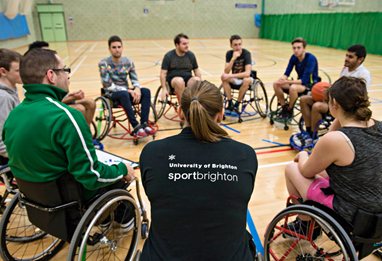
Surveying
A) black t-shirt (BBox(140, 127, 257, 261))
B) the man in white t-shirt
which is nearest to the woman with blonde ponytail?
black t-shirt (BBox(140, 127, 257, 261))

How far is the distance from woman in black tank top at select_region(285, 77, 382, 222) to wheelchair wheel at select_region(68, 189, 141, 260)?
0.95 meters

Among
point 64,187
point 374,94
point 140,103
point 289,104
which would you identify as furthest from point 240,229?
point 374,94

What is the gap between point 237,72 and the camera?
13.7 feet

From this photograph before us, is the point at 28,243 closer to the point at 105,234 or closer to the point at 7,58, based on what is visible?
the point at 105,234

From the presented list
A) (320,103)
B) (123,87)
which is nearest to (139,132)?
(123,87)

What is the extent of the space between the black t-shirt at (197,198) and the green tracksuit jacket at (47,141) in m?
0.36

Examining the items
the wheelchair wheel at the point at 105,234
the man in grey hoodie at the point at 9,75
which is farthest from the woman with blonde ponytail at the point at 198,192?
the man in grey hoodie at the point at 9,75

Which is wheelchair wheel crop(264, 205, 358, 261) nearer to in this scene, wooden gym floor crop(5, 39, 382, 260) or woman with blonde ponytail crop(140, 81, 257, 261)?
wooden gym floor crop(5, 39, 382, 260)

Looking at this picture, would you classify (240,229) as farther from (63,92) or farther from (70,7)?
(70,7)

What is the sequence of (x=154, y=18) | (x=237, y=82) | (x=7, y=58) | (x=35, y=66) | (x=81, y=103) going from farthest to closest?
(x=154, y=18)
(x=237, y=82)
(x=81, y=103)
(x=7, y=58)
(x=35, y=66)

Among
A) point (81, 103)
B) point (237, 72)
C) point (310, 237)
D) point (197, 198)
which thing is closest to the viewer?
point (197, 198)

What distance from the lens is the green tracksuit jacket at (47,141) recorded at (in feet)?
3.94

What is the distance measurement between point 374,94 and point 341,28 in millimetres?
8159

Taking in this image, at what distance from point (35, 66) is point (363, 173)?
1.51 metres
